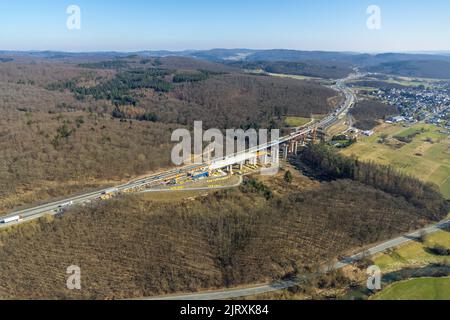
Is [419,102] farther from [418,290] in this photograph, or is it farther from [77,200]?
[77,200]

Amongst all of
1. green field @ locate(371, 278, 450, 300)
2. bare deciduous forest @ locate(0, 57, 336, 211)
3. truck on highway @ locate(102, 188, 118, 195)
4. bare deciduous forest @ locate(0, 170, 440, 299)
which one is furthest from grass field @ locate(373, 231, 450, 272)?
bare deciduous forest @ locate(0, 57, 336, 211)

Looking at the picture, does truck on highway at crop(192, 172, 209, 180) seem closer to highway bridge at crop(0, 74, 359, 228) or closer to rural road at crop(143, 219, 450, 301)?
highway bridge at crop(0, 74, 359, 228)

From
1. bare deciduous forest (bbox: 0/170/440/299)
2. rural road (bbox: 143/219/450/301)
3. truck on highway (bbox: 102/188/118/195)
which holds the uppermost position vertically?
truck on highway (bbox: 102/188/118/195)

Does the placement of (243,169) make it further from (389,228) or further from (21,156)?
(21,156)

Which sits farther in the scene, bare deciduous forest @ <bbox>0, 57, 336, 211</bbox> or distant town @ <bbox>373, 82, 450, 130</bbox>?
distant town @ <bbox>373, 82, 450, 130</bbox>

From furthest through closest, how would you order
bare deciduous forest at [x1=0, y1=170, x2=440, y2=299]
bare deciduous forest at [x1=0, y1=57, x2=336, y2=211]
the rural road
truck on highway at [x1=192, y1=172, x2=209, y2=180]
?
truck on highway at [x1=192, y1=172, x2=209, y2=180] < bare deciduous forest at [x1=0, y1=57, x2=336, y2=211] < bare deciduous forest at [x1=0, y1=170, x2=440, y2=299] < the rural road


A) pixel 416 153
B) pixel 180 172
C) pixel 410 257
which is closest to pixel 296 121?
pixel 416 153
